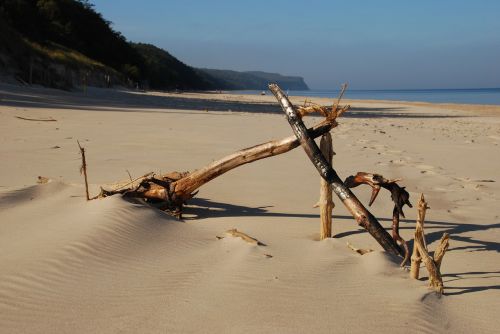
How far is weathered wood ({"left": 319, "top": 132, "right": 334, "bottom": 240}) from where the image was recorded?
4176mm

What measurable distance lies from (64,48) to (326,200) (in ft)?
132

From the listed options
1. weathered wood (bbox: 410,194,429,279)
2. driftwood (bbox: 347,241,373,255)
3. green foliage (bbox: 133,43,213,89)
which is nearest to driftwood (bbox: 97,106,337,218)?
driftwood (bbox: 347,241,373,255)

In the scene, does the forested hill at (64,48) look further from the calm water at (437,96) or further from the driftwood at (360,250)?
the calm water at (437,96)

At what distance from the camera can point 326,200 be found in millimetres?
4176

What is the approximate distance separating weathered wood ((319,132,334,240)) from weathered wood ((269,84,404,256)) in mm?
146

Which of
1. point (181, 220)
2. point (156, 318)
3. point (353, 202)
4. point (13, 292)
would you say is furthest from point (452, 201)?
point (13, 292)

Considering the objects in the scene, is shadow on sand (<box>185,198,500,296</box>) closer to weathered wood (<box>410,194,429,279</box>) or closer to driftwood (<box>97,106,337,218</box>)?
driftwood (<box>97,106,337,218</box>)

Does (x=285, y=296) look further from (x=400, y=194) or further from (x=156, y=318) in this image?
(x=400, y=194)

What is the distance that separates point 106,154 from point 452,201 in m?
4.69

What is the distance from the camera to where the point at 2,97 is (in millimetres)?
14945

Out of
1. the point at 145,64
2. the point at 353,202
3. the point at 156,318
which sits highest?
the point at 145,64

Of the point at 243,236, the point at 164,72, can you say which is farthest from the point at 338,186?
the point at 164,72

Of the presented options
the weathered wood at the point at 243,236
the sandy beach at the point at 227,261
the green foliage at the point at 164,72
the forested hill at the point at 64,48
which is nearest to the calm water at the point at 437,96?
the green foliage at the point at 164,72

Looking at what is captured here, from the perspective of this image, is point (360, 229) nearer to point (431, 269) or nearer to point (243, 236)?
point (243, 236)
